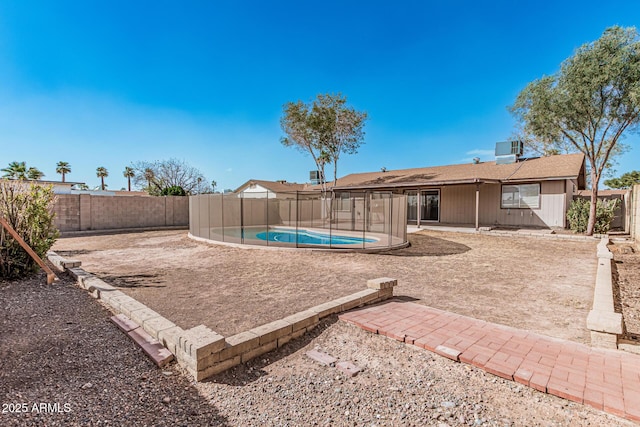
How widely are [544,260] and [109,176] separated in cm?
5120

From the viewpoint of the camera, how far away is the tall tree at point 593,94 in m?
10.2

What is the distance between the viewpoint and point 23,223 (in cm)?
547

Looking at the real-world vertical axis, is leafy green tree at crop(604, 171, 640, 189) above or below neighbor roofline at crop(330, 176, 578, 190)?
above

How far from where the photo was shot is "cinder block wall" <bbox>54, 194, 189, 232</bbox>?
14625 mm

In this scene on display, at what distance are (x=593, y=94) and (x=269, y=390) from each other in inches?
568

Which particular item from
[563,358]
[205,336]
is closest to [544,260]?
[563,358]

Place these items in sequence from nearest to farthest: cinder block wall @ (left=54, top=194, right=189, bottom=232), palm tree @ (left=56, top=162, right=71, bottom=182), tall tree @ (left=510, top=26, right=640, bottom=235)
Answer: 1. tall tree @ (left=510, top=26, right=640, bottom=235)
2. cinder block wall @ (left=54, top=194, right=189, bottom=232)
3. palm tree @ (left=56, top=162, right=71, bottom=182)

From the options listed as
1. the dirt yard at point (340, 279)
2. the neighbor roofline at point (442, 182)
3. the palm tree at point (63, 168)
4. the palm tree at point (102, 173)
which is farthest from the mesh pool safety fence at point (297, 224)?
the palm tree at point (102, 173)

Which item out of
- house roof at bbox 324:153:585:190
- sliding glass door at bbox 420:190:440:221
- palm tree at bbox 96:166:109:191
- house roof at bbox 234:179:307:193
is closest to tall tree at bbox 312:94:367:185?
house roof at bbox 324:153:585:190

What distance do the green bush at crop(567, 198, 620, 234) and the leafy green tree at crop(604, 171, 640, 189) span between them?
2216 centimetres

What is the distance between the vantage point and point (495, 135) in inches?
907

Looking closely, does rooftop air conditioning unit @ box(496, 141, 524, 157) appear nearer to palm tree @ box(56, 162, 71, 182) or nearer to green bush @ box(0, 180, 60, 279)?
green bush @ box(0, 180, 60, 279)

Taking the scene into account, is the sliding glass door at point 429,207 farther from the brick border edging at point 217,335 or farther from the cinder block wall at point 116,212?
the brick border edging at point 217,335

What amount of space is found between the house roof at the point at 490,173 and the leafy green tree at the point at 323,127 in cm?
250
